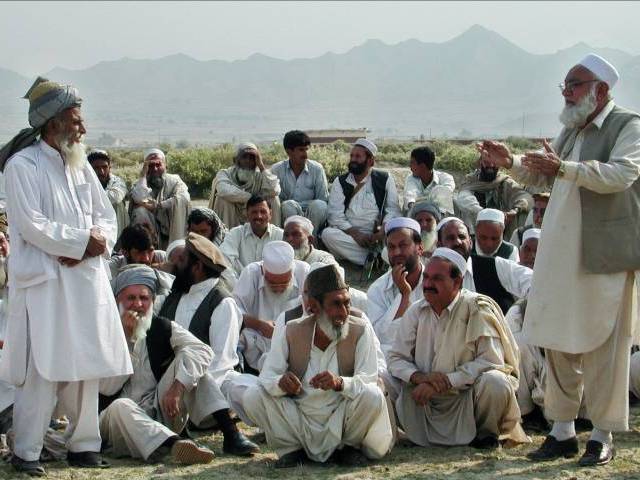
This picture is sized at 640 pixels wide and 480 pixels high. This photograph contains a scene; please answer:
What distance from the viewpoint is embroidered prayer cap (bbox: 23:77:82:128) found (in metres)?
5.98

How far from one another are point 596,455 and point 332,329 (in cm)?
161

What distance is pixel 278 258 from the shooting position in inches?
335

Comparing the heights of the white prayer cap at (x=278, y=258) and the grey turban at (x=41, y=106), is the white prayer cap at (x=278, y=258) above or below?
below

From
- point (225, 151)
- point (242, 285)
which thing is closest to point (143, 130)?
point (225, 151)

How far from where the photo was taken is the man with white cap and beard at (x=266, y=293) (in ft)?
27.4

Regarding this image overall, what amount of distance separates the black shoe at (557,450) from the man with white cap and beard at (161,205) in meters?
5.96

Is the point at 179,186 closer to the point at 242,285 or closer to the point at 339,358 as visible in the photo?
the point at 242,285

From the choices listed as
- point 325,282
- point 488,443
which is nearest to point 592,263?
point 488,443

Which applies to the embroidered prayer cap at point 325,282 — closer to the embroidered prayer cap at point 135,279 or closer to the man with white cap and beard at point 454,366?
the man with white cap and beard at point 454,366

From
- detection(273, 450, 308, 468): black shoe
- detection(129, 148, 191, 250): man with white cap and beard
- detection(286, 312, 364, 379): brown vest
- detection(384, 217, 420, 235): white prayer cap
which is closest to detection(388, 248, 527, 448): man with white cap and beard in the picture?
detection(286, 312, 364, 379): brown vest

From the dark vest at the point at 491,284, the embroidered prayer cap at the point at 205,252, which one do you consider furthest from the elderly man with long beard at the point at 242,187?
the embroidered prayer cap at the point at 205,252

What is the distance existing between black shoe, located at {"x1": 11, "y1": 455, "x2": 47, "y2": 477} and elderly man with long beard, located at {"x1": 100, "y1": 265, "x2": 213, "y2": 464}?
0.69 metres

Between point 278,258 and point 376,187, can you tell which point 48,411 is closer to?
point 278,258

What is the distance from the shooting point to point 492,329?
6.80 meters
